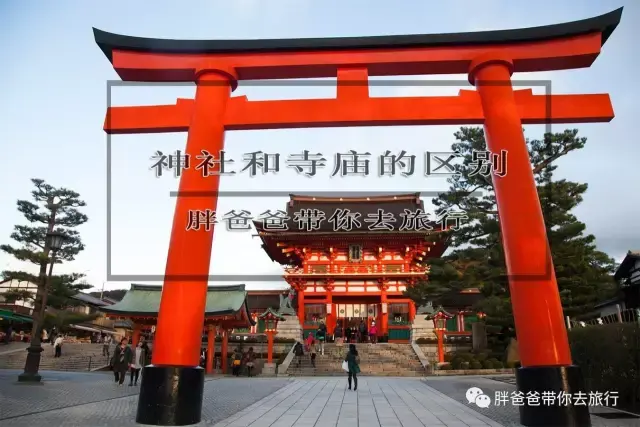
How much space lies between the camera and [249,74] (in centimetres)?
814

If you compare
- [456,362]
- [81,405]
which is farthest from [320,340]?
[81,405]

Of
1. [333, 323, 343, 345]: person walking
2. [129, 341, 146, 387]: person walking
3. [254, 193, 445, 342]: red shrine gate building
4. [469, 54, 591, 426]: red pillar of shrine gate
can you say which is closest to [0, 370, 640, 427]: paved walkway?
[469, 54, 591, 426]: red pillar of shrine gate

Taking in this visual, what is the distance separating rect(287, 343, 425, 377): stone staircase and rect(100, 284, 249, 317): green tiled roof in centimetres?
404

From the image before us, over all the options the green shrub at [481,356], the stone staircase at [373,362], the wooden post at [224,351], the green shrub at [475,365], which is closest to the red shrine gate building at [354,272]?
the stone staircase at [373,362]

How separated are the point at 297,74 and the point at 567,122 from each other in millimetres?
4592

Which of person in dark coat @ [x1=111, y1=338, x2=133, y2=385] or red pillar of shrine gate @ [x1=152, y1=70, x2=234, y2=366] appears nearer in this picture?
red pillar of shrine gate @ [x1=152, y1=70, x2=234, y2=366]

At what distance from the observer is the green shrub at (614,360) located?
8.72m

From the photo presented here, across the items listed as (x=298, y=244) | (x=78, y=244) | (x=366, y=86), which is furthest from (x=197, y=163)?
(x=298, y=244)

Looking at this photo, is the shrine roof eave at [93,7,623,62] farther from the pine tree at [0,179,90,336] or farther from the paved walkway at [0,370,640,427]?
the pine tree at [0,179,90,336]

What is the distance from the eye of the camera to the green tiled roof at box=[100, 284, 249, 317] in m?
21.8

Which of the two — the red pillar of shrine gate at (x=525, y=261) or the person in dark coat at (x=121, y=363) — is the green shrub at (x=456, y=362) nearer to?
the person in dark coat at (x=121, y=363)

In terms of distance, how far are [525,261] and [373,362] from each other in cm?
1667

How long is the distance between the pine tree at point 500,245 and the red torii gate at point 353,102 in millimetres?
6595

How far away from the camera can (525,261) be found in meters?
6.60
